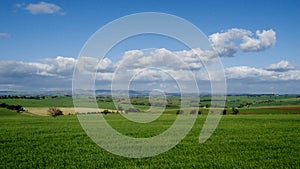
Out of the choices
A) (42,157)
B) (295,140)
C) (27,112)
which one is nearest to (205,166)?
(42,157)

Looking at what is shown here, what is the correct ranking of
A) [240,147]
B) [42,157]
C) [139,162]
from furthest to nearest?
[240,147], [42,157], [139,162]

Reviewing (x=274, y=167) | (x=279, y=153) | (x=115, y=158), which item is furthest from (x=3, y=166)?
(x=279, y=153)

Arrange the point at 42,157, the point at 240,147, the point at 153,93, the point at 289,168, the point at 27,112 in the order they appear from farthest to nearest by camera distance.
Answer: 1. the point at 27,112
2. the point at 153,93
3. the point at 240,147
4. the point at 42,157
5. the point at 289,168

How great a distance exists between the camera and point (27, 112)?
7862 cm

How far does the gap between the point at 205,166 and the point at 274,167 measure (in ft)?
9.49

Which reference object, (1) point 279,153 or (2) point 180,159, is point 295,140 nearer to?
(1) point 279,153

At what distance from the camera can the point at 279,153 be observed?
17969 mm

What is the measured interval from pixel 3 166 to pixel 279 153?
44.2ft

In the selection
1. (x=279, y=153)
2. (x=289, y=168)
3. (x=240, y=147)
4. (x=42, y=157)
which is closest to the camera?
(x=289, y=168)

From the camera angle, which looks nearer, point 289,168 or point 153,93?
point 289,168

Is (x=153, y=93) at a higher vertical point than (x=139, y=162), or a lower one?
higher

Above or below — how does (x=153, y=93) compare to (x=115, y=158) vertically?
above

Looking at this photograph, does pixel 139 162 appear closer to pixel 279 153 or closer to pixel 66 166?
pixel 66 166

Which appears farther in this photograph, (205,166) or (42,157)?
(42,157)
